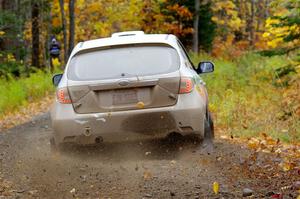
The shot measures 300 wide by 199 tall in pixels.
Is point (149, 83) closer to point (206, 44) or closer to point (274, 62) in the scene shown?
point (274, 62)

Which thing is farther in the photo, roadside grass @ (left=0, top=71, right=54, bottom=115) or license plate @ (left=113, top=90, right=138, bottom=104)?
roadside grass @ (left=0, top=71, right=54, bottom=115)

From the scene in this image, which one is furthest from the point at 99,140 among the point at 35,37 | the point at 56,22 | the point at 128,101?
the point at 56,22

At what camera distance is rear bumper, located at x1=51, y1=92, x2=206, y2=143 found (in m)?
7.36

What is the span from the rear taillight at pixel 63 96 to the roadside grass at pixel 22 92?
28.5 feet

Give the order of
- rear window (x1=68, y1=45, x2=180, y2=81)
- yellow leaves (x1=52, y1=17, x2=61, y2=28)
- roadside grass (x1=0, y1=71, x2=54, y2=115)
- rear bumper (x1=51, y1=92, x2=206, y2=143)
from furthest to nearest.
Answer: yellow leaves (x1=52, y1=17, x2=61, y2=28), roadside grass (x1=0, y1=71, x2=54, y2=115), rear window (x1=68, y1=45, x2=180, y2=81), rear bumper (x1=51, y1=92, x2=206, y2=143)

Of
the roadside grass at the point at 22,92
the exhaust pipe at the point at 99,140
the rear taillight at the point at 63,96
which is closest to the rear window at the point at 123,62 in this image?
the rear taillight at the point at 63,96

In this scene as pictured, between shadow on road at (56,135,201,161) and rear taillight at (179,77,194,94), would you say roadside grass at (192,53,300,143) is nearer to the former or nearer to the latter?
shadow on road at (56,135,201,161)

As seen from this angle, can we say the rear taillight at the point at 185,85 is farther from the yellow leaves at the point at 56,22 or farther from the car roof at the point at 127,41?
the yellow leaves at the point at 56,22

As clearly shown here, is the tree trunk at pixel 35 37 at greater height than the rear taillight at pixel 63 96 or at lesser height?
lesser

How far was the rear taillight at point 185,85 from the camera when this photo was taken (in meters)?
7.50

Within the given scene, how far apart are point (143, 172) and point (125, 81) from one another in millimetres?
1208

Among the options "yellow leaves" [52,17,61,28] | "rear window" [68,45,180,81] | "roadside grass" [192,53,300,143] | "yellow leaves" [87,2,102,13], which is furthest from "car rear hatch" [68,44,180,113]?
"yellow leaves" [87,2,102,13]

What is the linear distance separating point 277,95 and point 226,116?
480cm

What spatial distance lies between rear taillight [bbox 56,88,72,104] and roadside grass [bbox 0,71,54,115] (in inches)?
342
